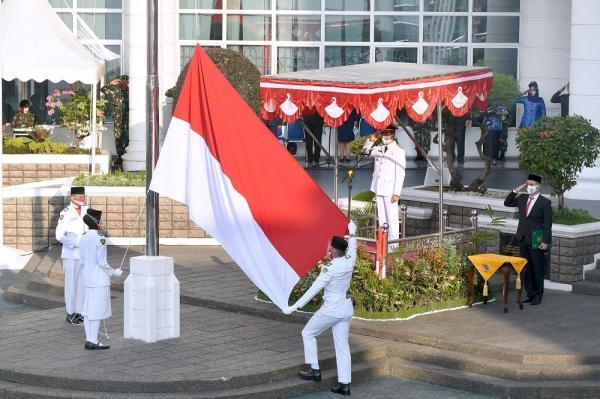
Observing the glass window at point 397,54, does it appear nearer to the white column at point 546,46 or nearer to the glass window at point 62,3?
the white column at point 546,46

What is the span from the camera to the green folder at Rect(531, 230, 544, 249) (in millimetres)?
16750

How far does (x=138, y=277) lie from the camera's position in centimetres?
1476

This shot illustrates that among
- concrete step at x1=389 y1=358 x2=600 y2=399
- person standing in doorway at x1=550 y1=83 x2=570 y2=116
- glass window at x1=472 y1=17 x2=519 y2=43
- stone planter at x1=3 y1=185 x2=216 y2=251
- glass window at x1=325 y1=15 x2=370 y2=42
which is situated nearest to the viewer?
concrete step at x1=389 y1=358 x2=600 y2=399

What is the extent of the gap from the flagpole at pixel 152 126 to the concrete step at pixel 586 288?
18.6ft

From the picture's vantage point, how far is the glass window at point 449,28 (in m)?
31.7

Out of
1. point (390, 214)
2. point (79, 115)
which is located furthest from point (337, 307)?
point (79, 115)

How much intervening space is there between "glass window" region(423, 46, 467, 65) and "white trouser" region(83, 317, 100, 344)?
1841 cm

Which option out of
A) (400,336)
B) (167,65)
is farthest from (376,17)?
(400,336)

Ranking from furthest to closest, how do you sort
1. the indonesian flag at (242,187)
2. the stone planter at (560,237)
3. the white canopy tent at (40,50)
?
the white canopy tent at (40,50) → the stone planter at (560,237) → the indonesian flag at (242,187)

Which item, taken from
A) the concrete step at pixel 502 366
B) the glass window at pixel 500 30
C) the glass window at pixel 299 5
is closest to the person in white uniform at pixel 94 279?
the concrete step at pixel 502 366

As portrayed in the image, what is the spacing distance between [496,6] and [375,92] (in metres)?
16.0

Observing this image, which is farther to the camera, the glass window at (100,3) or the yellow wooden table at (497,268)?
the glass window at (100,3)

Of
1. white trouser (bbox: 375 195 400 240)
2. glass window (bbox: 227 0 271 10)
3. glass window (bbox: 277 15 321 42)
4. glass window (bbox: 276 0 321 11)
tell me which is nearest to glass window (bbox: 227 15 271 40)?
glass window (bbox: 227 0 271 10)

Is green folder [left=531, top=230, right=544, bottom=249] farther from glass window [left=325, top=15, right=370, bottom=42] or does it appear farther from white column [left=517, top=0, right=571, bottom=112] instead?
glass window [left=325, top=15, right=370, bottom=42]
